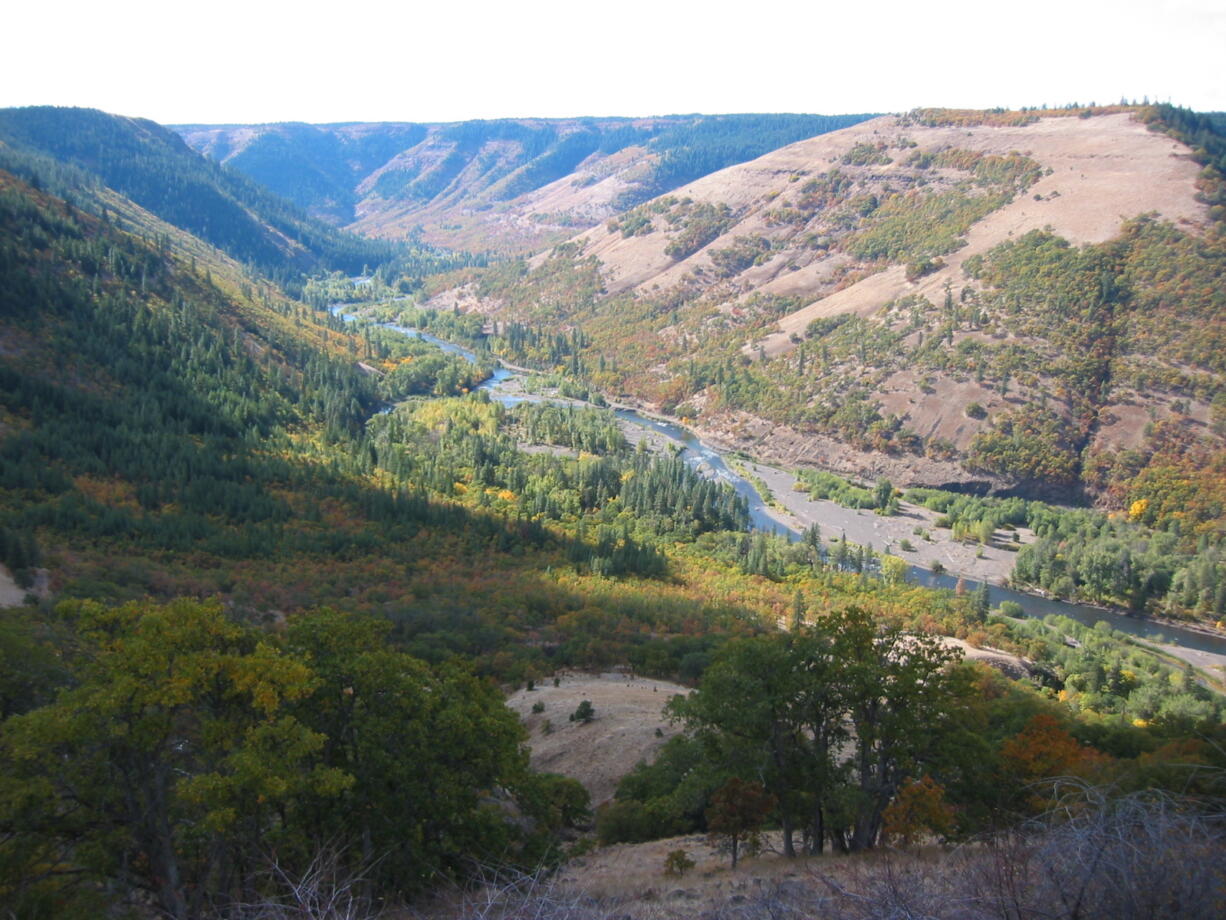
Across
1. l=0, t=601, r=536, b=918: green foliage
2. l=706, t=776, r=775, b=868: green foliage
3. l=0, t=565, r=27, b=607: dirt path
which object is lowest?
l=0, t=565, r=27, b=607: dirt path

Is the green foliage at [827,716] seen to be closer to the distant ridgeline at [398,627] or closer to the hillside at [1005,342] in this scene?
the distant ridgeline at [398,627]

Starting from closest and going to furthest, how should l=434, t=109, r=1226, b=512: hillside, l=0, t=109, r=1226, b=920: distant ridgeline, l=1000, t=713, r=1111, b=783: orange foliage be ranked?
l=0, t=109, r=1226, b=920: distant ridgeline → l=1000, t=713, r=1111, b=783: orange foliage → l=434, t=109, r=1226, b=512: hillside

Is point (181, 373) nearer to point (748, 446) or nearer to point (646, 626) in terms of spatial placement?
point (646, 626)

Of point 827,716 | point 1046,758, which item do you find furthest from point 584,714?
point 1046,758

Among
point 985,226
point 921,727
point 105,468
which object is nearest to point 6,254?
point 105,468

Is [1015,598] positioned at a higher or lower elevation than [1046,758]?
lower

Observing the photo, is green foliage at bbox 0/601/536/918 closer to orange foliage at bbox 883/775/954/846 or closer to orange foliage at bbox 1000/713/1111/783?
orange foliage at bbox 883/775/954/846

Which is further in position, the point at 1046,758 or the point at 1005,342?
the point at 1005,342

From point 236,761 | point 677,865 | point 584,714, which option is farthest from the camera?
point 584,714

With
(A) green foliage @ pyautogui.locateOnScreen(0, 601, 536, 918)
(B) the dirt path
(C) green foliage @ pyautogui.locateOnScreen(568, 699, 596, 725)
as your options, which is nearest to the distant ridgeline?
(A) green foliage @ pyautogui.locateOnScreen(0, 601, 536, 918)

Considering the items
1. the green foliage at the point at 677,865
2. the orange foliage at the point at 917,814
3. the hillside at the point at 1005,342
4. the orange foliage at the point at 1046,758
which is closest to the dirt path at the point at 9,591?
the green foliage at the point at 677,865

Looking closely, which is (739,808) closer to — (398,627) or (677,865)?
(677,865)
